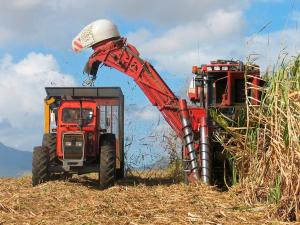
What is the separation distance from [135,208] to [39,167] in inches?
192

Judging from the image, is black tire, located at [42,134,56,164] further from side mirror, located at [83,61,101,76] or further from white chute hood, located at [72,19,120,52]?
white chute hood, located at [72,19,120,52]

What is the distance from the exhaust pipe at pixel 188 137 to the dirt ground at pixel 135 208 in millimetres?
510

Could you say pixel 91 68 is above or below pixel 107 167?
above

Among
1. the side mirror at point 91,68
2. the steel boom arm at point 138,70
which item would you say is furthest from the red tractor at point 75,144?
the steel boom arm at point 138,70

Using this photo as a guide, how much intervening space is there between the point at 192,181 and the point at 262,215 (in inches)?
158

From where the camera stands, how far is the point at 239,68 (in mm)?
11078

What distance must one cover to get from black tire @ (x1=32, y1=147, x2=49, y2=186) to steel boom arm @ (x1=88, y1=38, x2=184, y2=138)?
256cm

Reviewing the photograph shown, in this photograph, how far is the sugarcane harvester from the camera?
1080 centimetres

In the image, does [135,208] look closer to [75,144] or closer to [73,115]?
[75,144]

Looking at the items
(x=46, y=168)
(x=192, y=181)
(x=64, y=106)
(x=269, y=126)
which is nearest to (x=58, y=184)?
(x=46, y=168)

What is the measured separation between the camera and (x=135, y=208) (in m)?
7.76

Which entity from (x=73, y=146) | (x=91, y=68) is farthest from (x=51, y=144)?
(x=91, y=68)

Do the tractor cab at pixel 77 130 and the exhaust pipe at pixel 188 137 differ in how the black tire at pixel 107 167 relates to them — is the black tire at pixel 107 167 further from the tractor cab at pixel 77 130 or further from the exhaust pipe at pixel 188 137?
the exhaust pipe at pixel 188 137

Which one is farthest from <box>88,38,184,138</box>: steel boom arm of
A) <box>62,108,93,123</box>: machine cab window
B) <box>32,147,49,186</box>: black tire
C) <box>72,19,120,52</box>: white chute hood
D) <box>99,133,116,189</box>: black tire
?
<box>32,147,49,186</box>: black tire
